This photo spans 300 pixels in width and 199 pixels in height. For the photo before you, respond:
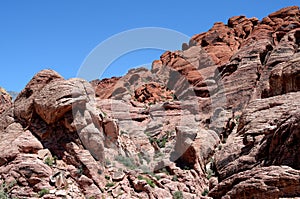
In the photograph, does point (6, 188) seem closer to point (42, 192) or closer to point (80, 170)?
point (42, 192)

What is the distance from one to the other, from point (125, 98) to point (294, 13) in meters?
25.6

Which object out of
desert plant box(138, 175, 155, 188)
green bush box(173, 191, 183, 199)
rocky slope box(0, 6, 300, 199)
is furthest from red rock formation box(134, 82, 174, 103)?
desert plant box(138, 175, 155, 188)

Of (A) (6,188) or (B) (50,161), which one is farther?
(B) (50,161)

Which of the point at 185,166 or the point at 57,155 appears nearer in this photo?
the point at 57,155

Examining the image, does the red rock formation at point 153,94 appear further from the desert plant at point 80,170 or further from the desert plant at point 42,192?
the desert plant at point 42,192

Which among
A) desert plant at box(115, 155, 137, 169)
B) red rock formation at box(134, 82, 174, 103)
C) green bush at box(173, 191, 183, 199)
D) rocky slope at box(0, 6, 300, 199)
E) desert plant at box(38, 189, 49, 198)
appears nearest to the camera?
rocky slope at box(0, 6, 300, 199)

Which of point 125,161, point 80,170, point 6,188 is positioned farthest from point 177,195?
point 6,188

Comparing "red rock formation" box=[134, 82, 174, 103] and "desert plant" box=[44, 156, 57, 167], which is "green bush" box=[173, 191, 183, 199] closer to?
"desert plant" box=[44, 156, 57, 167]

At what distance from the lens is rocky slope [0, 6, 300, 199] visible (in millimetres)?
10055

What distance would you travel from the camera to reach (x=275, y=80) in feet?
47.6

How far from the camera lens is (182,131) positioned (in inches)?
1164

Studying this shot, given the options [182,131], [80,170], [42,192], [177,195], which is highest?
[182,131]

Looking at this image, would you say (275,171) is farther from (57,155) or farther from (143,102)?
(143,102)

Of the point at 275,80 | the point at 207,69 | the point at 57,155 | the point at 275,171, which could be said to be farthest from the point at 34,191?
the point at 207,69
